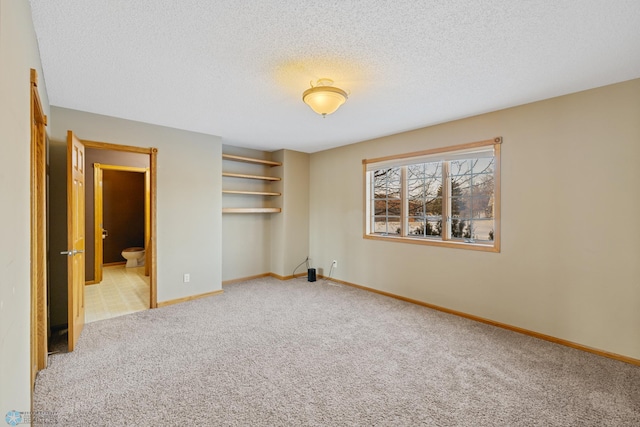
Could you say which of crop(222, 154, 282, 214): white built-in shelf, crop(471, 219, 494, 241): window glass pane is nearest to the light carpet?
crop(471, 219, 494, 241): window glass pane

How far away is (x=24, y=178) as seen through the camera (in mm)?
1531

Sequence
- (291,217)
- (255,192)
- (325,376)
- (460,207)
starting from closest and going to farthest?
1. (325,376)
2. (460,207)
3. (255,192)
4. (291,217)

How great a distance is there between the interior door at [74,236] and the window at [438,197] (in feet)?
11.9

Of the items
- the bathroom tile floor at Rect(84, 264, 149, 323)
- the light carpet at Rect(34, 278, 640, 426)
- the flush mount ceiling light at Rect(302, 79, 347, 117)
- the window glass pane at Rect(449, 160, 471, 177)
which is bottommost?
the light carpet at Rect(34, 278, 640, 426)

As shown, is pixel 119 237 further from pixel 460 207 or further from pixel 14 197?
pixel 460 207

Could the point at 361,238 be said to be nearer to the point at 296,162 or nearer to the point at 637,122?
the point at 296,162

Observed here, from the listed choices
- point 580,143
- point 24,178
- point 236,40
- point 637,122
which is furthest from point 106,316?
point 637,122

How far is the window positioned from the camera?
349 cm

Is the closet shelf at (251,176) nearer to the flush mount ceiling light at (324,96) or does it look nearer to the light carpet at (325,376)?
the light carpet at (325,376)

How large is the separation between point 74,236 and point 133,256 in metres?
4.05

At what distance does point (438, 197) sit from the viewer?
3.98 m

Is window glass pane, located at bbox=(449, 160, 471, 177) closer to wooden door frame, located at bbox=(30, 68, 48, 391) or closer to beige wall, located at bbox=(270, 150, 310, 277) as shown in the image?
beige wall, located at bbox=(270, 150, 310, 277)

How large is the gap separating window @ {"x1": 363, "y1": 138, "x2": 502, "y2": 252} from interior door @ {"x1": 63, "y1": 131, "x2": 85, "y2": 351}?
362cm

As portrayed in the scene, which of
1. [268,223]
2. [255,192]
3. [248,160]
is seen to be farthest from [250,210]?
[248,160]
